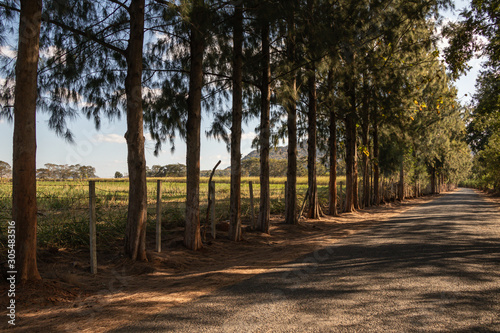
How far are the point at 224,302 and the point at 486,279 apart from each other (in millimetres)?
4199

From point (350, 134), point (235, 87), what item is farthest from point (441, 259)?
point (350, 134)

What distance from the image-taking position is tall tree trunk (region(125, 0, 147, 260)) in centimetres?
757

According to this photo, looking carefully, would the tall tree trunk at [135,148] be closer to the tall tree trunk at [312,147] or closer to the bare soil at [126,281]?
the bare soil at [126,281]

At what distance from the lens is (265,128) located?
39.0 feet

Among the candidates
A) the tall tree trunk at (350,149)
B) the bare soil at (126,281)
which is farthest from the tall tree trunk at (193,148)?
the tall tree trunk at (350,149)

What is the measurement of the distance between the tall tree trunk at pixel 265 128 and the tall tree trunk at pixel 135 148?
4992 mm

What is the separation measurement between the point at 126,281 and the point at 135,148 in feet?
9.06

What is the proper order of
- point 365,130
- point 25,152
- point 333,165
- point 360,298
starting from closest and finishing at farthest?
point 360,298
point 25,152
point 333,165
point 365,130

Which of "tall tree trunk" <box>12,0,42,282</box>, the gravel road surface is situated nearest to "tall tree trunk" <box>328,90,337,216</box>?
the gravel road surface

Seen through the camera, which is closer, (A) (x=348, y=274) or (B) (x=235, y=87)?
(A) (x=348, y=274)

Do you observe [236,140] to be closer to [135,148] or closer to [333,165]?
[135,148]

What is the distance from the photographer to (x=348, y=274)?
6.15m

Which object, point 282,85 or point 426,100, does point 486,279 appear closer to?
point 282,85

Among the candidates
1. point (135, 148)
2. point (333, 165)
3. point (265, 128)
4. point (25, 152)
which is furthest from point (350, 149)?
point (25, 152)
